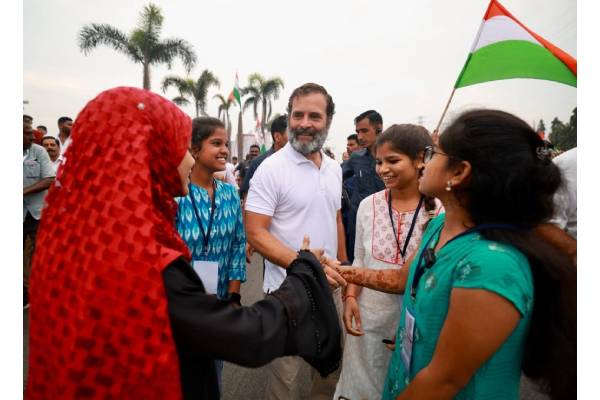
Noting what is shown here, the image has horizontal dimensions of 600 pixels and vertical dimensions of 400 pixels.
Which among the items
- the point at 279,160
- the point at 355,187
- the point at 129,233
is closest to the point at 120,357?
the point at 129,233

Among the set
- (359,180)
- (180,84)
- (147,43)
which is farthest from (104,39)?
(359,180)

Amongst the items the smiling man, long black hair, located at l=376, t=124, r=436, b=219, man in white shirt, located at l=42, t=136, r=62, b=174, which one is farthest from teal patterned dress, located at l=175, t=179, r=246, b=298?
man in white shirt, located at l=42, t=136, r=62, b=174

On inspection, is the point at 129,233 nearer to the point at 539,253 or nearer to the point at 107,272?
the point at 107,272

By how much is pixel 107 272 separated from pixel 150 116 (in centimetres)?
52

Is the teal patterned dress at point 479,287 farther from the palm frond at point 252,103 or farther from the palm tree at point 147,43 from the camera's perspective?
the palm frond at point 252,103

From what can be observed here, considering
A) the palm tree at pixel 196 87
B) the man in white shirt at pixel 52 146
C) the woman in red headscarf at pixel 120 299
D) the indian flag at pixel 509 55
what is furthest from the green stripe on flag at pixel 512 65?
the palm tree at pixel 196 87

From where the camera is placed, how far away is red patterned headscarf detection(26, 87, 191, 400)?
3.25ft

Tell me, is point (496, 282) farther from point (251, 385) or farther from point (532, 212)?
point (251, 385)

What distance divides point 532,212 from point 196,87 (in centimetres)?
2442

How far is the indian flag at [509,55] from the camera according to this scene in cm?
324

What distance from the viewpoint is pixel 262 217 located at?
238 cm

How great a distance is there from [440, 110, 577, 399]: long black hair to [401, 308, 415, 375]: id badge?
370 millimetres

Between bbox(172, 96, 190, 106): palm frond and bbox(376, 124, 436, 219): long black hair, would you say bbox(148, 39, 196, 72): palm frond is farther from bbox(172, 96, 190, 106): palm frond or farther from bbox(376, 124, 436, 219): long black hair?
bbox(376, 124, 436, 219): long black hair

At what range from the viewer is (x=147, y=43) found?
16250 millimetres
